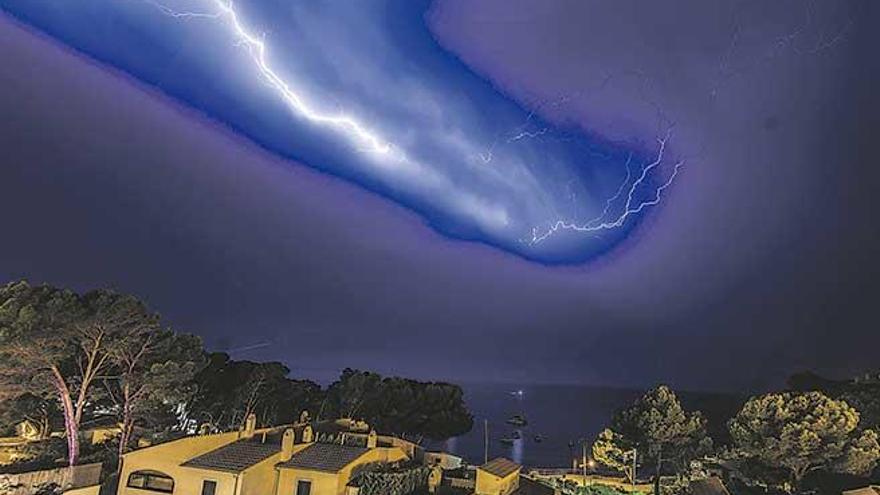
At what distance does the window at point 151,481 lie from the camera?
2089cm

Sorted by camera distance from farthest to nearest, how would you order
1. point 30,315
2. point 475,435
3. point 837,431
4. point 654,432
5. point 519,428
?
point 519,428
point 475,435
point 654,432
point 837,431
point 30,315

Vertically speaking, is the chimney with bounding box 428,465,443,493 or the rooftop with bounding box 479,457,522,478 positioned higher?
the rooftop with bounding box 479,457,522,478

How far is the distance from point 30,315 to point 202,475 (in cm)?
969

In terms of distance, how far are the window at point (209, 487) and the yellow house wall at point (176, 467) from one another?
14cm

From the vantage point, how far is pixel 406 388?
40.3 m

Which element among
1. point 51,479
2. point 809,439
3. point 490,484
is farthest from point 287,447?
point 809,439

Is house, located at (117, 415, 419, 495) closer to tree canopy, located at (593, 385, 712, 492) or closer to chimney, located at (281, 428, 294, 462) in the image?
chimney, located at (281, 428, 294, 462)

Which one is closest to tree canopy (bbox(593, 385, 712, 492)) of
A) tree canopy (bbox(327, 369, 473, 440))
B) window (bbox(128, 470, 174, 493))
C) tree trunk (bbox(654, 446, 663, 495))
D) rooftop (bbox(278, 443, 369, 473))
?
tree trunk (bbox(654, 446, 663, 495))

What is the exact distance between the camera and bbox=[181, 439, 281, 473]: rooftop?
2053 centimetres

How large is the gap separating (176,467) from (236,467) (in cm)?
248

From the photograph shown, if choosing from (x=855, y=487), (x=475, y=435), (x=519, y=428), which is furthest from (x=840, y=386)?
(x=519, y=428)

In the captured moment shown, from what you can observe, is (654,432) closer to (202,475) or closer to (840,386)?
(840,386)

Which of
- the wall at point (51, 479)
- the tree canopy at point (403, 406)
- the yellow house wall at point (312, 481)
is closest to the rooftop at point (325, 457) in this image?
the yellow house wall at point (312, 481)

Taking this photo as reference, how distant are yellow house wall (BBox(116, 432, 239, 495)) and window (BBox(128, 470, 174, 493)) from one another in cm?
18
